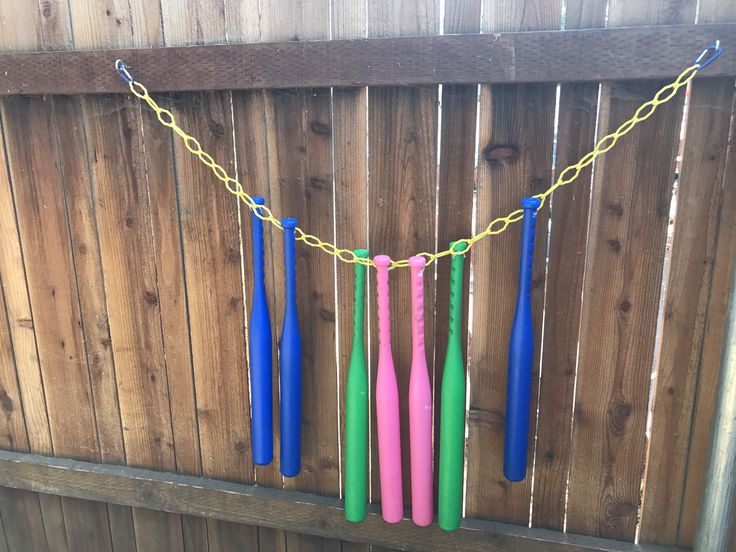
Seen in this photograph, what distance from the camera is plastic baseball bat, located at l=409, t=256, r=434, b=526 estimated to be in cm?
130

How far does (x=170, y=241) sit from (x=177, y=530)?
875 mm

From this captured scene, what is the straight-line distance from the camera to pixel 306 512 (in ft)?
5.42

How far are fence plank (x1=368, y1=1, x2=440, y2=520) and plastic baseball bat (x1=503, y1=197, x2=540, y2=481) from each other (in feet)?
0.74

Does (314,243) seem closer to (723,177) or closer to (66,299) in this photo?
(66,299)

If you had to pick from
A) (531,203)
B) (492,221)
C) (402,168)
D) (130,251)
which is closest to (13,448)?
(130,251)

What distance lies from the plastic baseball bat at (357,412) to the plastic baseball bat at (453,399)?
175 mm

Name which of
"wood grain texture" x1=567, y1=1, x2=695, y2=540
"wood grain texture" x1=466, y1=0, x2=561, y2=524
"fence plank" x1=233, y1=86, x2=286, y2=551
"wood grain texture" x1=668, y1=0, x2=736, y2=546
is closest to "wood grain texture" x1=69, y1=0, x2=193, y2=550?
"fence plank" x1=233, y1=86, x2=286, y2=551

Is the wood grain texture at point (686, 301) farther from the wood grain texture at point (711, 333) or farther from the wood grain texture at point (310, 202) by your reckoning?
the wood grain texture at point (310, 202)

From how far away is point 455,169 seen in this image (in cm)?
134

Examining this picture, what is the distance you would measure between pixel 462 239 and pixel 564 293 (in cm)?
25

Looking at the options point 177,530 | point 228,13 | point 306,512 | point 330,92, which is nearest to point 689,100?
point 330,92

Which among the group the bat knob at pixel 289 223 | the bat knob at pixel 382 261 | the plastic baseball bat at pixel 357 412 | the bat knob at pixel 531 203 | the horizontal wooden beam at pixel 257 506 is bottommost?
the horizontal wooden beam at pixel 257 506

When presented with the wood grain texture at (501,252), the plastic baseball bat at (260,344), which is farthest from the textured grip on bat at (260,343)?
the wood grain texture at (501,252)

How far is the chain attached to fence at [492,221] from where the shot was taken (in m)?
1.15
